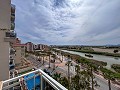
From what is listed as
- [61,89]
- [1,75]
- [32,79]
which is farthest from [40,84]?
[1,75]

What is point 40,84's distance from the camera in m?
3.42

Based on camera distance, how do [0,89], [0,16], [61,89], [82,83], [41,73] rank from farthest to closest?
[82,83]
[0,16]
[41,73]
[0,89]
[61,89]

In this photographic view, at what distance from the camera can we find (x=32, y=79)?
3449mm

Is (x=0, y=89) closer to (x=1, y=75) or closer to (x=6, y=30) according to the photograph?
(x=1, y=75)

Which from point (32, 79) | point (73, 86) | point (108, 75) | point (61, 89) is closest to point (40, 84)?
point (32, 79)

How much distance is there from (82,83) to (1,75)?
13760mm

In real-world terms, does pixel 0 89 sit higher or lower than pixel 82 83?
higher

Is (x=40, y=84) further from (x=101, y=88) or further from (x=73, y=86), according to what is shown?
(x=101, y=88)

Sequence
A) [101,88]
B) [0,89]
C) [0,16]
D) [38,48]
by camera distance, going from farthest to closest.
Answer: [38,48]
[101,88]
[0,16]
[0,89]

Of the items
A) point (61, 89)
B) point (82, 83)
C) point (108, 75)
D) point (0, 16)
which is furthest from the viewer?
point (82, 83)

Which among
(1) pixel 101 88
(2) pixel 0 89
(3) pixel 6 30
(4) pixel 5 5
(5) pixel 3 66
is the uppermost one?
(4) pixel 5 5

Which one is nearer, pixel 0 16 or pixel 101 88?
pixel 0 16

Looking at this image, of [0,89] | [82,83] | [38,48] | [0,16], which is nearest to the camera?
[0,89]

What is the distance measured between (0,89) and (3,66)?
8244 mm
